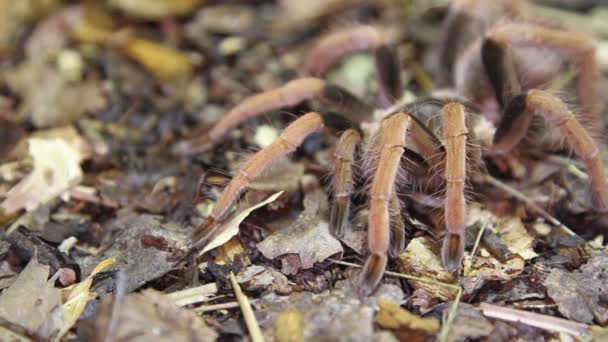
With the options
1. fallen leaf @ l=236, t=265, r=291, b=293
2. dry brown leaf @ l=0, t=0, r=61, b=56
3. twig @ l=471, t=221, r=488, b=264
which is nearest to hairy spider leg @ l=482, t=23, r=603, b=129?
twig @ l=471, t=221, r=488, b=264

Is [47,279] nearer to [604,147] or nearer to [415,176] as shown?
[415,176]

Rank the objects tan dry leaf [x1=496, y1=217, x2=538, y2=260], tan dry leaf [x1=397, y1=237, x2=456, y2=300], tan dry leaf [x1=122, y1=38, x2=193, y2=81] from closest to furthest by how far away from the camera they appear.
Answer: tan dry leaf [x1=397, y1=237, x2=456, y2=300] < tan dry leaf [x1=496, y1=217, x2=538, y2=260] < tan dry leaf [x1=122, y1=38, x2=193, y2=81]

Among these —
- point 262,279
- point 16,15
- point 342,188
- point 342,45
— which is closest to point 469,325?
point 342,188

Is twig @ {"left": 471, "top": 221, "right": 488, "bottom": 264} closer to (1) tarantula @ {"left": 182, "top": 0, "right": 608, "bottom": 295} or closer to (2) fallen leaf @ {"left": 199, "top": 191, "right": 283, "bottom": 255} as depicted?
(1) tarantula @ {"left": 182, "top": 0, "right": 608, "bottom": 295}

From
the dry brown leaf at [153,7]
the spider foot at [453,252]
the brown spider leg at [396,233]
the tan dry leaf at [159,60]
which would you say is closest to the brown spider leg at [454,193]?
the spider foot at [453,252]

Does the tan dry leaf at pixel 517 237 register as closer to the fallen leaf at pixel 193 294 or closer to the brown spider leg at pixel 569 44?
the brown spider leg at pixel 569 44

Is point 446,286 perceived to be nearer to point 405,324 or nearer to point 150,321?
point 405,324
